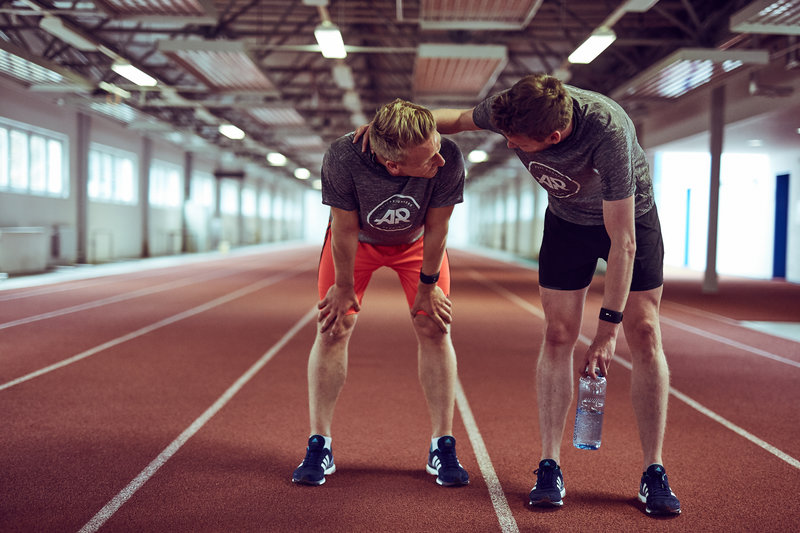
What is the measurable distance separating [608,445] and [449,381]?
3.74ft

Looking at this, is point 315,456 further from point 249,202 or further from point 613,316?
point 249,202

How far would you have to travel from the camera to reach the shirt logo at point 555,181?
7.82ft

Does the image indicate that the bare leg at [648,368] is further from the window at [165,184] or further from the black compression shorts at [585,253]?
the window at [165,184]

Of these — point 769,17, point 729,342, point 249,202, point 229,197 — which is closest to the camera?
point 729,342

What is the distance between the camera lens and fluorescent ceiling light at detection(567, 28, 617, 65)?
809 cm

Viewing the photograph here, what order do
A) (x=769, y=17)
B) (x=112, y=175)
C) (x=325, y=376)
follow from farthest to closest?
(x=112, y=175)
(x=769, y=17)
(x=325, y=376)

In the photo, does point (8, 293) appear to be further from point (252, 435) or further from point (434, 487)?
point (434, 487)

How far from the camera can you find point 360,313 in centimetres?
872

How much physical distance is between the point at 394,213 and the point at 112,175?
19575 mm

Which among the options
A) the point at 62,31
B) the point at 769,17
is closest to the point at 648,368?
the point at 769,17

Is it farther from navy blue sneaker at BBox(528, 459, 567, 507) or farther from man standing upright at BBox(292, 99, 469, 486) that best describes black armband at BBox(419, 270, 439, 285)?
navy blue sneaker at BBox(528, 459, 567, 507)

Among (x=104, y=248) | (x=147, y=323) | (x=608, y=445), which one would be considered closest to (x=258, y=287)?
(x=147, y=323)

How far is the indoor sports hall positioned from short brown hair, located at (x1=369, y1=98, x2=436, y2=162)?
4.62 feet

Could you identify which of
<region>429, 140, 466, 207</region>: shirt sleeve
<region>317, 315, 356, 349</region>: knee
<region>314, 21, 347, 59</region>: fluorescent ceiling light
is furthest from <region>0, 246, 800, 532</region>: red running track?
<region>314, 21, 347, 59</region>: fluorescent ceiling light
